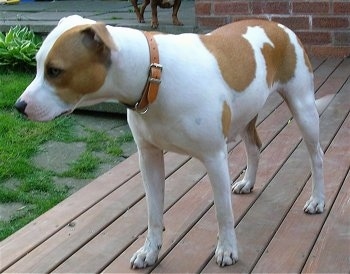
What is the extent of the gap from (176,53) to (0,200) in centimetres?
191

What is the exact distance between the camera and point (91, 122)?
19.2 feet

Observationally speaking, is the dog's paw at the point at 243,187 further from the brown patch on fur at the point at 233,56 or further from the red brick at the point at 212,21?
the red brick at the point at 212,21

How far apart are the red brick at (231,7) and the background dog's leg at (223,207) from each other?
4.01 metres

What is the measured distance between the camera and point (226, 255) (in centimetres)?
310

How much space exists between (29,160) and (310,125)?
7.26ft

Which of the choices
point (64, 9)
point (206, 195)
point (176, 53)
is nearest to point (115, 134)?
point (206, 195)

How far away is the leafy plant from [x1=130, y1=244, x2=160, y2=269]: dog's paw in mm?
3985

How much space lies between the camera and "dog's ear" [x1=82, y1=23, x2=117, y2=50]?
8.27 feet

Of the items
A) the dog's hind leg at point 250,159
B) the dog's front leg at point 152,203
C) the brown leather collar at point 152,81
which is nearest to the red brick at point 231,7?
the dog's hind leg at point 250,159

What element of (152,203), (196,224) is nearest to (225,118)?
(152,203)

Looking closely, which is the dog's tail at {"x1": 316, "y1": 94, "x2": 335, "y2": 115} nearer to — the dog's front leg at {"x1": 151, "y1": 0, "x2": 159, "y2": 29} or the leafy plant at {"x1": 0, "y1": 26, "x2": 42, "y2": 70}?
the dog's front leg at {"x1": 151, "y1": 0, "x2": 159, "y2": 29}

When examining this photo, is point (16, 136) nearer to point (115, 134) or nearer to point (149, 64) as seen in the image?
point (115, 134)

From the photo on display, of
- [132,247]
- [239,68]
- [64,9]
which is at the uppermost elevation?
[239,68]

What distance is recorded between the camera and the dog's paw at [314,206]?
357 centimetres
